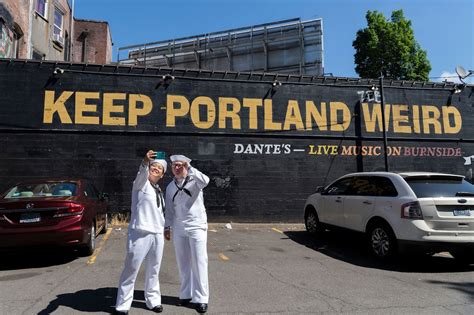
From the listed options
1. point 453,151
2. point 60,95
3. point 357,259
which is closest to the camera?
point 357,259

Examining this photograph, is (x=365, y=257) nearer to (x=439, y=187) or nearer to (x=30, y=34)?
(x=439, y=187)

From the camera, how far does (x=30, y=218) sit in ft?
23.5

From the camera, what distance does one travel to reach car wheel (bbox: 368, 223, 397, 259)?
7586mm

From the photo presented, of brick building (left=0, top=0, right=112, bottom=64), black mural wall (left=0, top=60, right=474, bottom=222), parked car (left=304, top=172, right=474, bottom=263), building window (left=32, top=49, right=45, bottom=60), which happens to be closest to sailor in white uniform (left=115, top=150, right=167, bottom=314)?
parked car (left=304, top=172, right=474, bottom=263)

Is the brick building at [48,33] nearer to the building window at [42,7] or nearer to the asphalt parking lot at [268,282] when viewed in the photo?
the building window at [42,7]

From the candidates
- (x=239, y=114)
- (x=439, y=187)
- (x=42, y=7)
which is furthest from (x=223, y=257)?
(x=42, y=7)

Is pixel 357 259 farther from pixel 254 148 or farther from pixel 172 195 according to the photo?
pixel 254 148

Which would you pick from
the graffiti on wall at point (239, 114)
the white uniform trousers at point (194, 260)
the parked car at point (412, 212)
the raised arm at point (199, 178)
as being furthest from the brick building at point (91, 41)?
the white uniform trousers at point (194, 260)

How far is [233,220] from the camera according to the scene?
13.4 metres

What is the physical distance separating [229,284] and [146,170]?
7.86 feet

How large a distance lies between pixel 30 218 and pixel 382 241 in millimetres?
6284

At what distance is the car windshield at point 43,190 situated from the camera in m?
8.02

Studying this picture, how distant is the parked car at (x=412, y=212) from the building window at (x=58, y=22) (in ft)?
59.4

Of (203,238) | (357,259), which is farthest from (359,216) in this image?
(203,238)
